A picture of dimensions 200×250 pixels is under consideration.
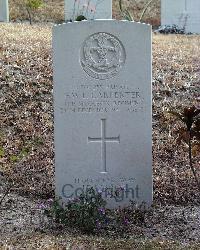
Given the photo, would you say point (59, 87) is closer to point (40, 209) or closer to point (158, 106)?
point (40, 209)

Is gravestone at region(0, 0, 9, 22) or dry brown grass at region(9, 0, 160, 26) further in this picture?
dry brown grass at region(9, 0, 160, 26)

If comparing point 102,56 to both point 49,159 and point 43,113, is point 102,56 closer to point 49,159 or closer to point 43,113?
point 49,159

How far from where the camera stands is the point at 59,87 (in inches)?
220

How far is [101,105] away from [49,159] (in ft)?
5.10

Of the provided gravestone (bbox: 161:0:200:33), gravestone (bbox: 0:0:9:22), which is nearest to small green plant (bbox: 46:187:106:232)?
gravestone (bbox: 0:0:9:22)

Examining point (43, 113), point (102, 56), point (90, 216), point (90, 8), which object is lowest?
point (90, 216)

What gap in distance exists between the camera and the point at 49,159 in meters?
6.98

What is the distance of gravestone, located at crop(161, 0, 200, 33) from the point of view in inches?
602

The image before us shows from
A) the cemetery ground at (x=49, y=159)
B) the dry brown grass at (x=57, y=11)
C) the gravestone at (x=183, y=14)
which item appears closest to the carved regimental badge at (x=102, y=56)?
the cemetery ground at (x=49, y=159)

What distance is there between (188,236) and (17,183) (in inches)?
79.2

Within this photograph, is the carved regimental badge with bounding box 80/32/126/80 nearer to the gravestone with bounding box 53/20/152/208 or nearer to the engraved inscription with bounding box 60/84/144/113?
the gravestone with bounding box 53/20/152/208

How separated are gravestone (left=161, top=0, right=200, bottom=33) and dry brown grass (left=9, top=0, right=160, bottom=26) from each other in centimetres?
220

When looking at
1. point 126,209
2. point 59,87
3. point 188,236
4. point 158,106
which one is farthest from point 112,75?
point 158,106

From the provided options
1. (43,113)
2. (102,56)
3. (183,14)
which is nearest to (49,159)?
(43,113)
